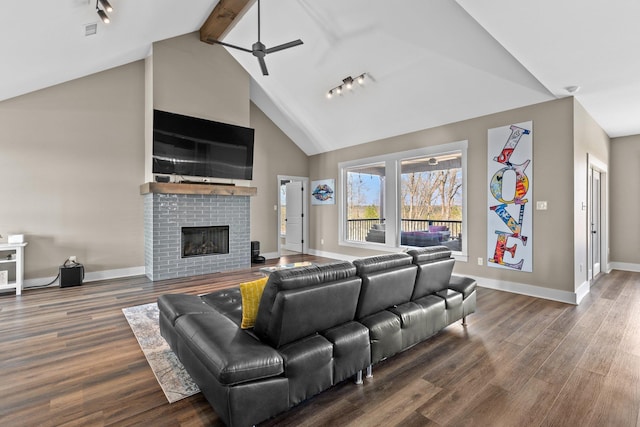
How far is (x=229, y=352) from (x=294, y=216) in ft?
23.7

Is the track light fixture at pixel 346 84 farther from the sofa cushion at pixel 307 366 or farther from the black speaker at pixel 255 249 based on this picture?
the sofa cushion at pixel 307 366

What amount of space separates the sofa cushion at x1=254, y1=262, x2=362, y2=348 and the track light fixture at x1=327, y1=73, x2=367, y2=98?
4211 mm

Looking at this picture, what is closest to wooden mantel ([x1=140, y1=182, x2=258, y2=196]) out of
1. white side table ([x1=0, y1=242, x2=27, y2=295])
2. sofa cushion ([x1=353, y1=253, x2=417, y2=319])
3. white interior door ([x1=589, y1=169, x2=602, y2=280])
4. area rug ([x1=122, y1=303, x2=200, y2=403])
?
white side table ([x1=0, y1=242, x2=27, y2=295])

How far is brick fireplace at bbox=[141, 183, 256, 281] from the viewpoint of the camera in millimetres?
5316

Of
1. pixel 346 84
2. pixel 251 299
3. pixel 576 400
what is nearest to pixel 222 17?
pixel 346 84

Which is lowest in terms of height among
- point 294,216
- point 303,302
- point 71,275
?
point 71,275

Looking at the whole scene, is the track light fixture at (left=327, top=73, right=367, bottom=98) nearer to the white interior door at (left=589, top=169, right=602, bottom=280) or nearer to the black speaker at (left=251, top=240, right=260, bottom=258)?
the black speaker at (left=251, top=240, right=260, bottom=258)

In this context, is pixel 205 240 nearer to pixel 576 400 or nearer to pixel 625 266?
pixel 576 400

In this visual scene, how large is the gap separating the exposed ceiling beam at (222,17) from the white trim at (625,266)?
827cm

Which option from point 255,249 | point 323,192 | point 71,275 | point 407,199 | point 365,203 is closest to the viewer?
point 71,275

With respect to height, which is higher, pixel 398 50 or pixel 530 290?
pixel 398 50

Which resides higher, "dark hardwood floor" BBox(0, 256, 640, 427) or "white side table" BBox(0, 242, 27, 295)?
"white side table" BBox(0, 242, 27, 295)

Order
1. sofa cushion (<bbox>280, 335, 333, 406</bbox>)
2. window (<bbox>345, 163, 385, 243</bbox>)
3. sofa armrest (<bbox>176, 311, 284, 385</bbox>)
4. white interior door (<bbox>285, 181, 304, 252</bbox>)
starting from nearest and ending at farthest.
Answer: sofa armrest (<bbox>176, 311, 284, 385</bbox>) < sofa cushion (<bbox>280, 335, 333, 406</bbox>) < window (<bbox>345, 163, 385, 243</bbox>) < white interior door (<bbox>285, 181, 304, 252</bbox>)

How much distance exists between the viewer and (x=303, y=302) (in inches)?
73.0
